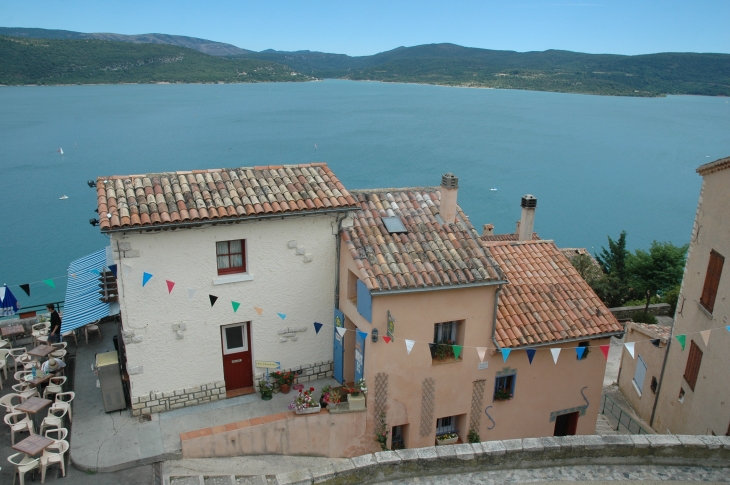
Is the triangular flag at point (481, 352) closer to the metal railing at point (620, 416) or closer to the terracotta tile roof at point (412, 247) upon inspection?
the terracotta tile roof at point (412, 247)

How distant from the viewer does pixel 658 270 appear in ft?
104

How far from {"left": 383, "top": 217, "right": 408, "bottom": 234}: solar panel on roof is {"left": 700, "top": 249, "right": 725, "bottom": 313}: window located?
8.14m

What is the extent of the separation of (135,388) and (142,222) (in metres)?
3.90

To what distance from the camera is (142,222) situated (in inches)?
438

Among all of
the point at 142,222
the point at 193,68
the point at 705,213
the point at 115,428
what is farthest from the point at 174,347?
the point at 193,68

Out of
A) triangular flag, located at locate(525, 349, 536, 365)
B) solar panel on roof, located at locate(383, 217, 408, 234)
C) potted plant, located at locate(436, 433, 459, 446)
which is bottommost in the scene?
potted plant, located at locate(436, 433, 459, 446)

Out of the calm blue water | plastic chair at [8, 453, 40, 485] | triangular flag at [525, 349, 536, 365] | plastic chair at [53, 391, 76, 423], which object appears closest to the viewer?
plastic chair at [8, 453, 40, 485]

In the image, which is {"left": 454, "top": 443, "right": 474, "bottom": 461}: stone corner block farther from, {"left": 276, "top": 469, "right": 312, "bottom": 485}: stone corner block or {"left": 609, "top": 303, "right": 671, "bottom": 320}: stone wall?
{"left": 609, "top": 303, "right": 671, "bottom": 320}: stone wall

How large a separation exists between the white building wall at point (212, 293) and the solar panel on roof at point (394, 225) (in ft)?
4.32

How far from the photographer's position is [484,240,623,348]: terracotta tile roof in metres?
13.8

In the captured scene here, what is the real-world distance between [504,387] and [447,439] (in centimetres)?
197

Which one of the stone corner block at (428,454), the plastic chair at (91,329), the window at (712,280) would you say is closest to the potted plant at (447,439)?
the stone corner block at (428,454)

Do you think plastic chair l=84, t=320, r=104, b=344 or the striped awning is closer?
the striped awning

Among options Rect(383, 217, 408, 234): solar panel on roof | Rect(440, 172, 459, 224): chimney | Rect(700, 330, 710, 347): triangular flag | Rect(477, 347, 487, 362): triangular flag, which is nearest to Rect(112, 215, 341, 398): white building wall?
Rect(383, 217, 408, 234): solar panel on roof
